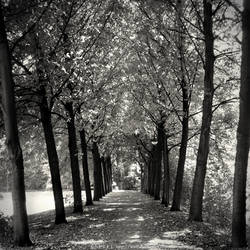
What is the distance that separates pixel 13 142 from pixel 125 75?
1413 centimetres

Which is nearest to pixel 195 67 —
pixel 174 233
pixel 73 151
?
pixel 73 151

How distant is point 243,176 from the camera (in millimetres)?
9930

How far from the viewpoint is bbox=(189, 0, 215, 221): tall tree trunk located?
1449 centimetres

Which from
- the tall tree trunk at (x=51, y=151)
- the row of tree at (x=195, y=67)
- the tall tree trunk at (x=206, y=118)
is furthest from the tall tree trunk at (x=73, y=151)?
the tall tree trunk at (x=206, y=118)

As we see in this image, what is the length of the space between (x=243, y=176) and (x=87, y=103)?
13.2m

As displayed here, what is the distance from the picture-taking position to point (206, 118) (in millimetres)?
15016

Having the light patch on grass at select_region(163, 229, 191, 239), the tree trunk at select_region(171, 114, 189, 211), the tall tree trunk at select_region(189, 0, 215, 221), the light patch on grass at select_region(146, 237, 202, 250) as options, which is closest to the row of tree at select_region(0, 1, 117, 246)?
the light patch on grass at select_region(146, 237, 202, 250)

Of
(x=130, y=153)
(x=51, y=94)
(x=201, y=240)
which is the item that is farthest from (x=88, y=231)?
(x=130, y=153)

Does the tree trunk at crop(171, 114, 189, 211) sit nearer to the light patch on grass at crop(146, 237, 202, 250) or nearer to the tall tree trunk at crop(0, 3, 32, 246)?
the light patch on grass at crop(146, 237, 202, 250)

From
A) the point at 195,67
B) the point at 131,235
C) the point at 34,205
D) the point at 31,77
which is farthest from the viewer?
the point at 34,205

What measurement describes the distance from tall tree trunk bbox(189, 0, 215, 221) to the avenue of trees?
0.04 metres

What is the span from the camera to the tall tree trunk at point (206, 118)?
1449 centimetres

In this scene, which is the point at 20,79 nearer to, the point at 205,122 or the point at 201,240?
the point at 205,122

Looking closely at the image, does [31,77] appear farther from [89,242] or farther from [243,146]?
[243,146]
